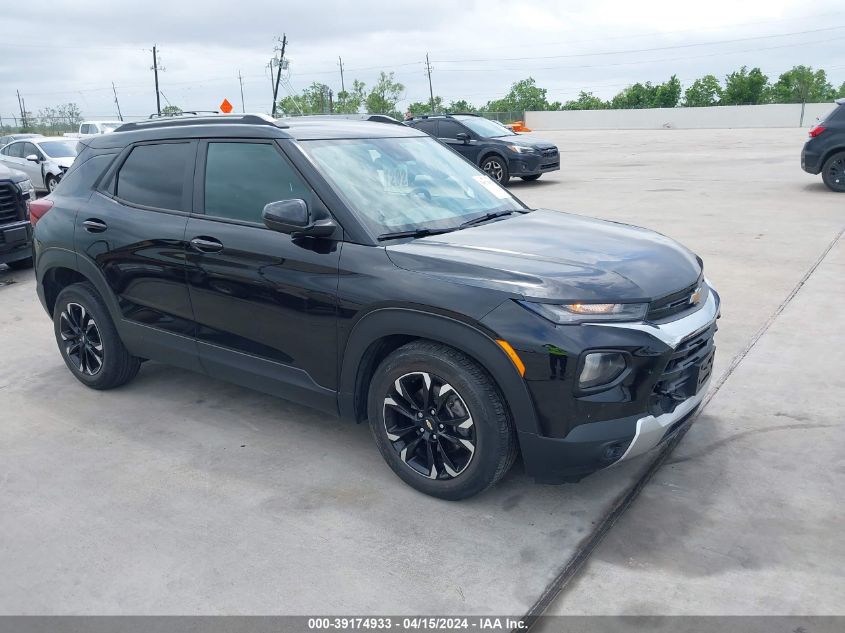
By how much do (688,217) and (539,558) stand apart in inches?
357

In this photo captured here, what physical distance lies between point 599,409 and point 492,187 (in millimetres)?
2062

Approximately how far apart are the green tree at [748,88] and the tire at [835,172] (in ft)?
250

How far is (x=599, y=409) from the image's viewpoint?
10.4ft

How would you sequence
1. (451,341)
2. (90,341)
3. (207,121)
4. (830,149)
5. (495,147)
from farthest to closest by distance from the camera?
(495,147)
(830,149)
(90,341)
(207,121)
(451,341)

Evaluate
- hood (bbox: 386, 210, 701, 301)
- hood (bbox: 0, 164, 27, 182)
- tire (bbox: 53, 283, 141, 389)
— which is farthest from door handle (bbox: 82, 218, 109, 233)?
hood (bbox: 0, 164, 27, 182)

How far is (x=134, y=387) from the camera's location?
Answer: 5.29 metres

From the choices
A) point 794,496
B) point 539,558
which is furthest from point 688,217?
point 539,558

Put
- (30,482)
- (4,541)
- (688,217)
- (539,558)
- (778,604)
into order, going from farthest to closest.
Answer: (688,217), (30,482), (4,541), (539,558), (778,604)

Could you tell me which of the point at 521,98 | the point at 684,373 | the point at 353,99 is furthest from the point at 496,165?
the point at 521,98

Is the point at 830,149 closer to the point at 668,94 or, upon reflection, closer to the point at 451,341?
the point at 451,341

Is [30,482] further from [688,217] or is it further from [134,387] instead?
[688,217]

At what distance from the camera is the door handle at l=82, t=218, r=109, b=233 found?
189 inches

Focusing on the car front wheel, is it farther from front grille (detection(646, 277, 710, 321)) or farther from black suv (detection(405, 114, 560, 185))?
front grille (detection(646, 277, 710, 321))

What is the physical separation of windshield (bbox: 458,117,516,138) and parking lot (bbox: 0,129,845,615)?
12209 mm
